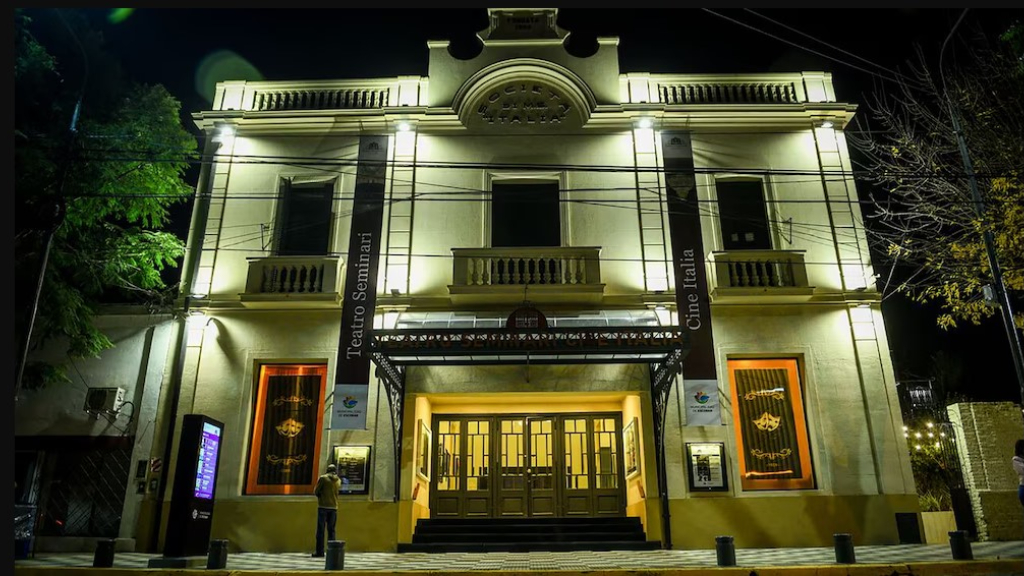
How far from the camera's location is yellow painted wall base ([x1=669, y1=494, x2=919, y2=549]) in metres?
13.6

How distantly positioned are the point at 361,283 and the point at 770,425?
387 inches

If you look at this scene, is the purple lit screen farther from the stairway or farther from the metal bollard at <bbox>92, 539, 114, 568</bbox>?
the stairway

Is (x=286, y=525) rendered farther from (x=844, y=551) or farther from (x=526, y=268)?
(x=844, y=551)

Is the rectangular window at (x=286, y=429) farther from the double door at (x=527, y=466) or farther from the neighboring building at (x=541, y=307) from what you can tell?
the double door at (x=527, y=466)

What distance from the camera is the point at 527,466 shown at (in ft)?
52.0

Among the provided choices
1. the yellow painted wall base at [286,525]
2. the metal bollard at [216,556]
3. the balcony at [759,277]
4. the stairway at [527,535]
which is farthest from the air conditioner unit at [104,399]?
the balcony at [759,277]

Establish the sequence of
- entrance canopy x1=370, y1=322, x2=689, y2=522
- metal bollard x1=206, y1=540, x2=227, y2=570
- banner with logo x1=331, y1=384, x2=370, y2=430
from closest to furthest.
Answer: metal bollard x1=206, y1=540, x2=227, y2=570, entrance canopy x1=370, y1=322, x2=689, y2=522, banner with logo x1=331, y1=384, x2=370, y2=430

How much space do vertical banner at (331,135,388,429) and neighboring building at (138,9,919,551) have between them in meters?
0.06

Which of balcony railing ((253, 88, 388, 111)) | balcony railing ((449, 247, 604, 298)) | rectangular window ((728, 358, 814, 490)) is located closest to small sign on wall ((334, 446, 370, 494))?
balcony railing ((449, 247, 604, 298))

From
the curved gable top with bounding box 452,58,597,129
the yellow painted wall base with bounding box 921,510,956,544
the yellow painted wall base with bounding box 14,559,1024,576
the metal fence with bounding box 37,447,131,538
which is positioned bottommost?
the yellow painted wall base with bounding box 14,559,1024,576

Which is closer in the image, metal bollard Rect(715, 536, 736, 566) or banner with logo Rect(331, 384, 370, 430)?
metal bollard Rect(715, 536, 736, 566)

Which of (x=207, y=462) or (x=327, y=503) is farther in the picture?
(x=327, y=503)

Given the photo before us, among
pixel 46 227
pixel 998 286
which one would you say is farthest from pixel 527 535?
pixel 46 227

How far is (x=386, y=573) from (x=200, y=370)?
27.0 feet
